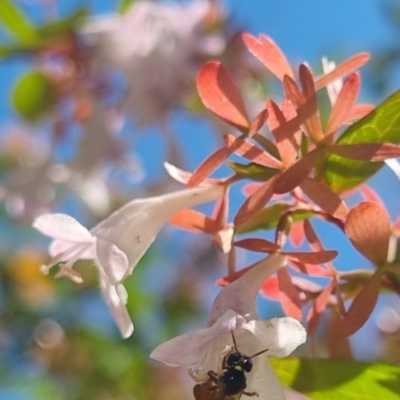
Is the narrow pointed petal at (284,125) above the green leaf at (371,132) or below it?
above

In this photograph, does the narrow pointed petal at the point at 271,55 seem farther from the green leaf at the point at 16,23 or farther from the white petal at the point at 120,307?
the green leaf at the point at 16,23

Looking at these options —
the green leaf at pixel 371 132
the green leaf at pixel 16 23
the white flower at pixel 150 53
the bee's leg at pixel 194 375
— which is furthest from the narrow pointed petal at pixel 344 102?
the green leaf at pixel 16 23

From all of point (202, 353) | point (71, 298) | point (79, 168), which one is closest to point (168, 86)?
point (79, 168)

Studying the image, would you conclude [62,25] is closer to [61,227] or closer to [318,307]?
[61,227]

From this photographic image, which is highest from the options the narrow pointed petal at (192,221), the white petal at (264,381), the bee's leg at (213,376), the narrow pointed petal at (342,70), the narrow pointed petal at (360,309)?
the narrow pointed petal at (342,70)

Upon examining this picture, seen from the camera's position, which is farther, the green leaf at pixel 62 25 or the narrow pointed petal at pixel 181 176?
the green leaf at pixel 62 25

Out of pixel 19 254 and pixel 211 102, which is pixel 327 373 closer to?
pixel 211 102

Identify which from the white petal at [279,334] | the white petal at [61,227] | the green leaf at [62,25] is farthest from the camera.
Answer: the green leaf at [62,25]

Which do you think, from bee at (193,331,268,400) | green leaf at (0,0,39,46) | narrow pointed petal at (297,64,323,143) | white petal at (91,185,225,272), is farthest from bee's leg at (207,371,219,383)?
green leaf at (0,0,39,46)
